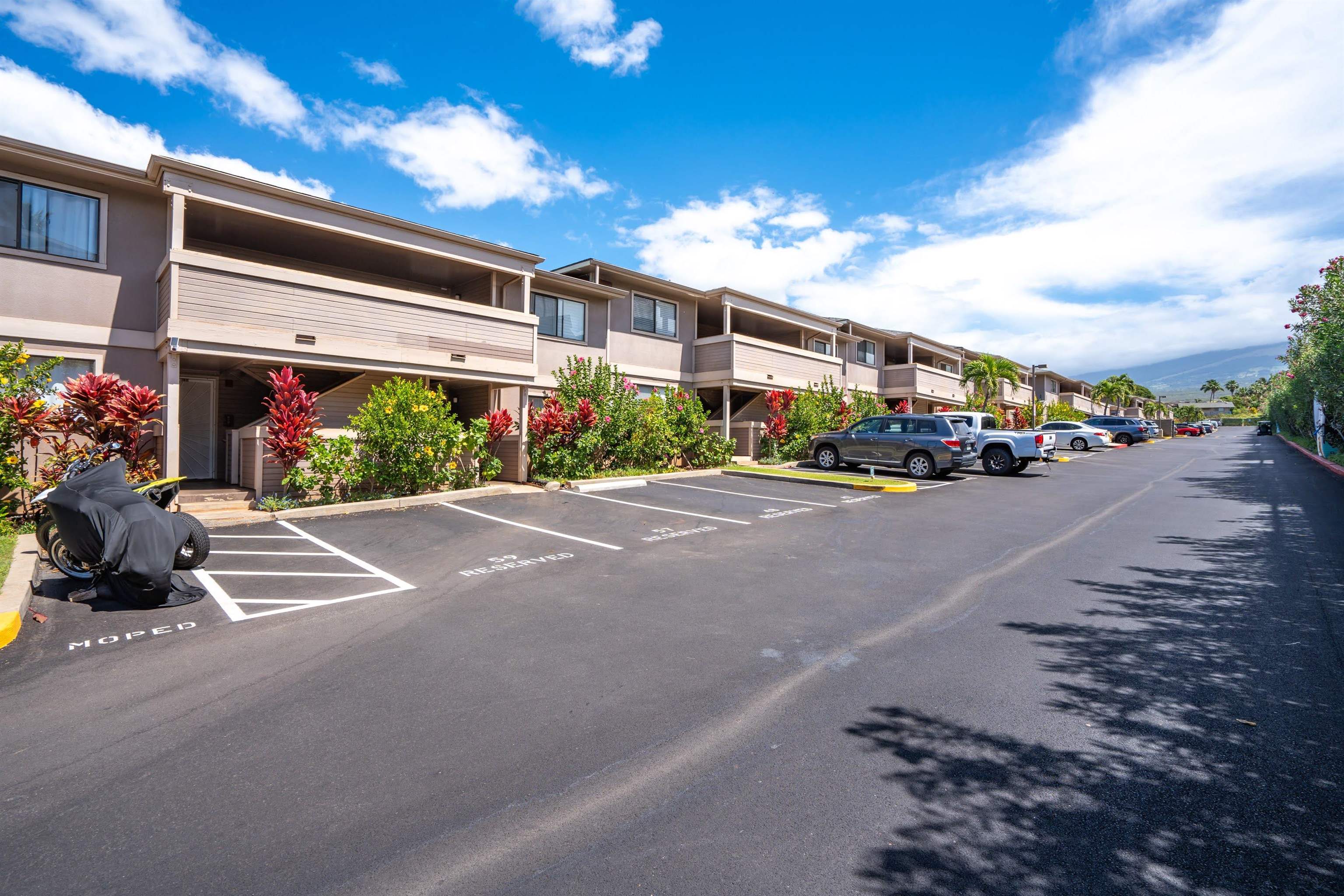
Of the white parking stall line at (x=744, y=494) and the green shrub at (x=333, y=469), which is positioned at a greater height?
the green shrub at (x=333, y=469)

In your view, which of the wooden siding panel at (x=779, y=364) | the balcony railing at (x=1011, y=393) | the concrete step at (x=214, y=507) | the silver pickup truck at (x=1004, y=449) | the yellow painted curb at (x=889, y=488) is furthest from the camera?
the balcony railing at (x=1011, y=393)

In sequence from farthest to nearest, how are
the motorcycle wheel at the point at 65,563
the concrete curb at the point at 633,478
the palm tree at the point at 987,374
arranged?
the palm tree at the point at 987,374 < the concrete curb at the point at 633,478 < the motorcycle wheel at the point at 65,563

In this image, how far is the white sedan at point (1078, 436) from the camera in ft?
111

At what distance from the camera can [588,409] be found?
1638 cm

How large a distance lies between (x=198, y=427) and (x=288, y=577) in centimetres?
1005

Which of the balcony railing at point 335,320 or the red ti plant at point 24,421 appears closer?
the red ti plant at point 24,421

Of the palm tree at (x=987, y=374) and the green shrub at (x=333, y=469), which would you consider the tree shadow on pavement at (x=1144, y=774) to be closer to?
the green shrub at (x=333, y=469)

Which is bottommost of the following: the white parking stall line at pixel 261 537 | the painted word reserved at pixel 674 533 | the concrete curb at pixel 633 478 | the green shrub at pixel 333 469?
the white parking stall line at pixel 261 537

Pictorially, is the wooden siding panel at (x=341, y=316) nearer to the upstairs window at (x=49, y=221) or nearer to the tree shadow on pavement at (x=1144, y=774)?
the upstairs window at (x=49, y=221)

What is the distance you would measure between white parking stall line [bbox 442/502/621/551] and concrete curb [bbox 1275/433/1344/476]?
22.8 metres

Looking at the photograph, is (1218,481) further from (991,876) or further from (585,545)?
(991,876)

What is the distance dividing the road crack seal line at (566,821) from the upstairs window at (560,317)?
49.6ft

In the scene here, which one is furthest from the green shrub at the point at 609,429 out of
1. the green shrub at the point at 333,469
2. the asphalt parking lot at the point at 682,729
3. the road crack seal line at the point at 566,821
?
the road crack seal line at the point at 566,821

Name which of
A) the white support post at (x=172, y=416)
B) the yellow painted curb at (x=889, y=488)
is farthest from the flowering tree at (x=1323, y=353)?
the white support post at (x=172, y=416)
